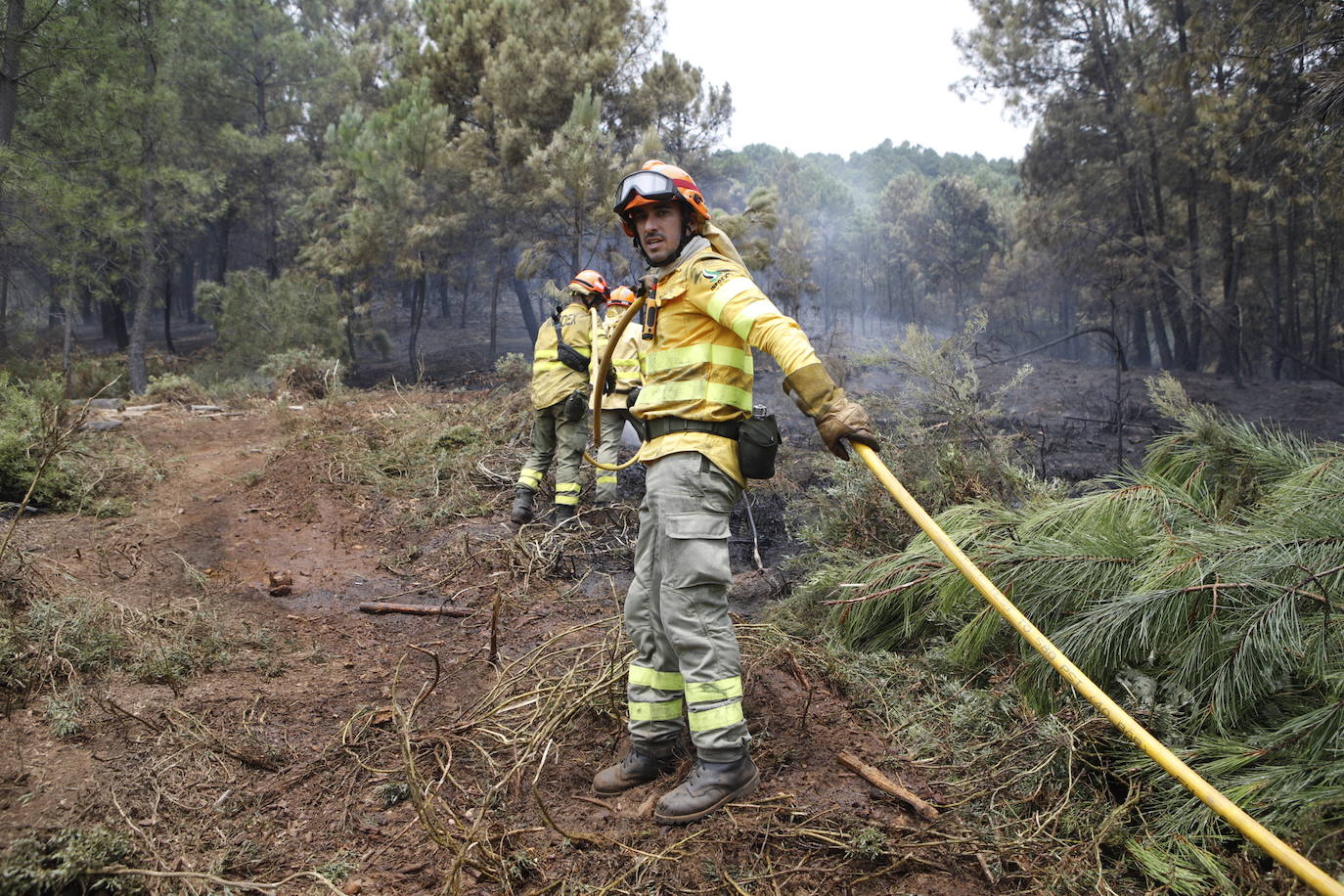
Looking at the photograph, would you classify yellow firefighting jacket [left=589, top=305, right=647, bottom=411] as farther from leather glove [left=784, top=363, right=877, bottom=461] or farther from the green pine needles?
leather glove [left=784, top=363, right=877, bottom=461]

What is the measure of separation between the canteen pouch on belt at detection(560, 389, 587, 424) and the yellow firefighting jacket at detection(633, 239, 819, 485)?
11.8 ft

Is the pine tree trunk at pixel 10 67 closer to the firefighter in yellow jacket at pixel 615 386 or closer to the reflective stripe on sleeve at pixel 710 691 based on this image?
the firefighter in yellow jacket at pixel 615 386

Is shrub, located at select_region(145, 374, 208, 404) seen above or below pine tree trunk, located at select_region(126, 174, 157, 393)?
below

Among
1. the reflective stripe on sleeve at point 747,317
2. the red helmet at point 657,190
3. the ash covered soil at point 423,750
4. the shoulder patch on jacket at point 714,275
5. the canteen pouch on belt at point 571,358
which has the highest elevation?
the red helmet at point 657,190

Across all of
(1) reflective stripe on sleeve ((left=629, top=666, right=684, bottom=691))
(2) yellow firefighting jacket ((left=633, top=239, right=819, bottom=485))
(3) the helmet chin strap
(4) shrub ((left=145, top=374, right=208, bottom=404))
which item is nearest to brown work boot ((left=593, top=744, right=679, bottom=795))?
(1) reflective stripe on sleeve ((left=629, top=666, right=684, bottom=691))

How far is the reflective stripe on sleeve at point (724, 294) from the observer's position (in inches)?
107

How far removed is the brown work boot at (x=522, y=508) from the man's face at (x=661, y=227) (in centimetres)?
408

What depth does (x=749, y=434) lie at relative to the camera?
109 inches

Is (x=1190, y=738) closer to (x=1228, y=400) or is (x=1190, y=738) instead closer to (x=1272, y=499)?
(x=1272, y=499)

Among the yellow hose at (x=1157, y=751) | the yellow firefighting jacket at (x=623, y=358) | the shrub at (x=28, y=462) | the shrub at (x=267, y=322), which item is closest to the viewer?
the yellow hose at (x=1157, y=751)

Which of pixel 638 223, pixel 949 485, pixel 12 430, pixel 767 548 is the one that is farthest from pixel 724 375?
pixel 12 430

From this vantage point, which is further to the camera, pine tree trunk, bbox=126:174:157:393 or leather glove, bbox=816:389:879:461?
pine tree trunk, bbox=126:174:157:393

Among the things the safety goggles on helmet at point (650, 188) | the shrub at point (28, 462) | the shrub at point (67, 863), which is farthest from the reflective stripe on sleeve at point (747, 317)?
the shrub at point (28, 462)

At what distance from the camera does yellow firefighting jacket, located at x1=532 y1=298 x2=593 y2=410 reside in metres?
6.68
